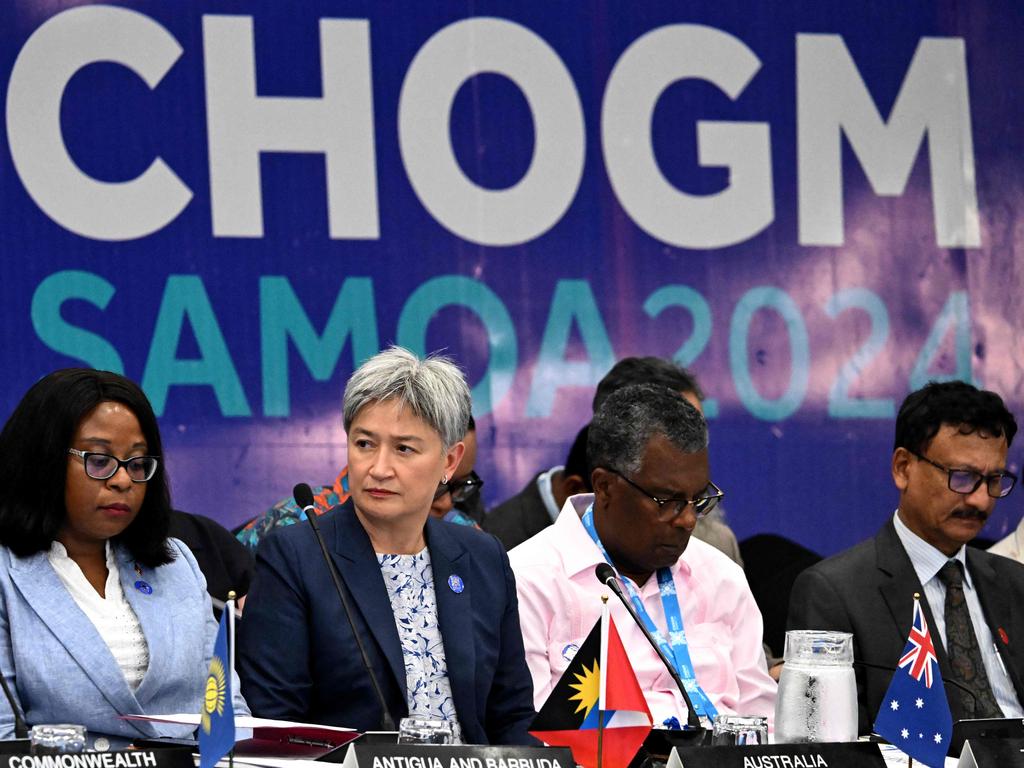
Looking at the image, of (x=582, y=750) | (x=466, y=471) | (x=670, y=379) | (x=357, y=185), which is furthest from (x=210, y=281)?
(x=582, y=750)

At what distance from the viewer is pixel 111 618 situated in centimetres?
288

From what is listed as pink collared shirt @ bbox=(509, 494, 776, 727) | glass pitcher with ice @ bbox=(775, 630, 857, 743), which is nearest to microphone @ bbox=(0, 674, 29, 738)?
pink collared shirt @ bbox=(509, 494, 776, 727)

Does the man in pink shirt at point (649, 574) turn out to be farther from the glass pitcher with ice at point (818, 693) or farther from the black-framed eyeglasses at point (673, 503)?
the glass pitcher with ice at point (818, 693)

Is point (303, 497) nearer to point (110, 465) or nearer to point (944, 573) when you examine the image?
point (110, 465)

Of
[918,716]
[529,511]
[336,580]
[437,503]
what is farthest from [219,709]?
[529,511]

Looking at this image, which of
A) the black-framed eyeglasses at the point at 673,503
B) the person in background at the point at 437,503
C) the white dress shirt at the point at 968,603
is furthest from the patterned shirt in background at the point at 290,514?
the white dress shirt at the point at 968,603

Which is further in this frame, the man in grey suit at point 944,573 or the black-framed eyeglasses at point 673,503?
the man in grey suit at point 944,573

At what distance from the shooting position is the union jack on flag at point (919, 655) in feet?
8.16

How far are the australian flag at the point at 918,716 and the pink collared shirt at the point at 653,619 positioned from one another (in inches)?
32.8

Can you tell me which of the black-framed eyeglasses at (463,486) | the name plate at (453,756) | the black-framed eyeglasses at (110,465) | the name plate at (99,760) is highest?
the black-framed eyeglasses at (110,465)

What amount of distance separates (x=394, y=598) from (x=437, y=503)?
48.9 inches

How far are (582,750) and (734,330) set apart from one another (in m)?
2.97

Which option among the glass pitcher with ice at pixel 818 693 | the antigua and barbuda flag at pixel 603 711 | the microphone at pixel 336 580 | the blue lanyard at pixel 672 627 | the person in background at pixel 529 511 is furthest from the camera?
the person in background at pixel 529 511

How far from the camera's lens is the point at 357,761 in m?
2.05
